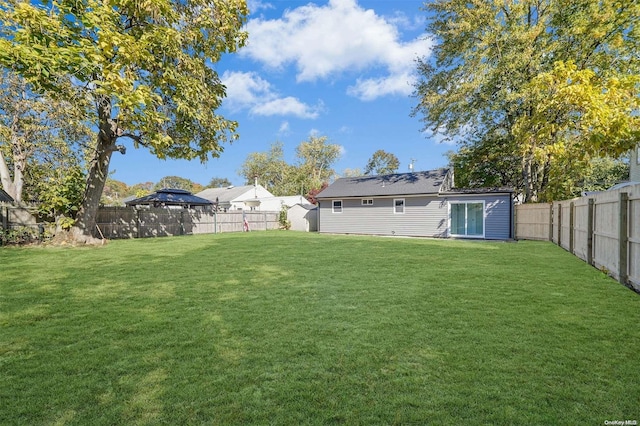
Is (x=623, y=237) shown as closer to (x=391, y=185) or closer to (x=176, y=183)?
(x=391, y=185)

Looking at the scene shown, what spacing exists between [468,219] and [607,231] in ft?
35.8

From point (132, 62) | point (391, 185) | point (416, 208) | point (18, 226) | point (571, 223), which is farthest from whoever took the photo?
point (391, 185)

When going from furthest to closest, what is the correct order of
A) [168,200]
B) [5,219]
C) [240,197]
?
[240,197] < [168,200] < [5,219]

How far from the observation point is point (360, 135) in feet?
145

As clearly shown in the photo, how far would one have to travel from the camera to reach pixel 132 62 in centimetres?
921

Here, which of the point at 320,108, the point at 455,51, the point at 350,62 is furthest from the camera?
the point at 320,108

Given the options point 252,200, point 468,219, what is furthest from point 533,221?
point 252,200

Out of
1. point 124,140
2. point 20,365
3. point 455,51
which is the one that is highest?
point 455,51

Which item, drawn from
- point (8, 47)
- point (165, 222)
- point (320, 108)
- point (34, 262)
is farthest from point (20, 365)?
point (320, 108)

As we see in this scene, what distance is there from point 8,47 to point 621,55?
21548 millimetres

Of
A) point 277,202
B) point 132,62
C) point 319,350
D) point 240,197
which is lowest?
point 319,350

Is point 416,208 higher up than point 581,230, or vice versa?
point 416,208

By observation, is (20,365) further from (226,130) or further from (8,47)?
(226,130)

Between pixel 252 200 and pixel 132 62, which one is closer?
pixel 132 62
